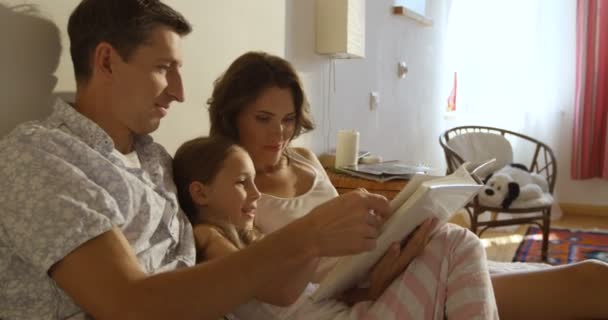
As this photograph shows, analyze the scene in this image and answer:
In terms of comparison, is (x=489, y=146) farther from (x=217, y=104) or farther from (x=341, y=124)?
(x=217, y=104)

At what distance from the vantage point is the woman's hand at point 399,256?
1.15 m

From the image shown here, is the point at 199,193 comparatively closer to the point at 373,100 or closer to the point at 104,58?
the point at 104,58

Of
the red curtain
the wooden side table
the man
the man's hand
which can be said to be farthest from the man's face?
the red curtain

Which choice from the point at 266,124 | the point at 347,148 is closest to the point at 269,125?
the point at 266,124

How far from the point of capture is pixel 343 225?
3.06 feet

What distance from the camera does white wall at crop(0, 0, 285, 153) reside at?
1.07 meters

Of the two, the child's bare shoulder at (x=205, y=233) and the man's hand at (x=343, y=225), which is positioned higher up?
the man's hand at (x=343, y=225)

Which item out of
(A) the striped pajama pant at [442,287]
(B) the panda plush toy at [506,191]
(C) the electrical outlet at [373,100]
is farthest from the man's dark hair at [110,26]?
(B) the panda plush toy at [506,191]

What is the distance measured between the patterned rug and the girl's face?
242 centimetres

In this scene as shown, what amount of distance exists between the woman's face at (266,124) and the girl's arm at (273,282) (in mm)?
389

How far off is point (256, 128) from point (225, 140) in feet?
0.86

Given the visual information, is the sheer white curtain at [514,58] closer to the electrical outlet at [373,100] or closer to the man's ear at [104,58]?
the electrical outlet at [373,100]

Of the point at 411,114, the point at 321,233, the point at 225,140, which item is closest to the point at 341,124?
the point at 411,114

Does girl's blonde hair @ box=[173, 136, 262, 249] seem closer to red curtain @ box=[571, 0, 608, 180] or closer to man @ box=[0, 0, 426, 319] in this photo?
man @ box=[0, 0, 426, 319]
